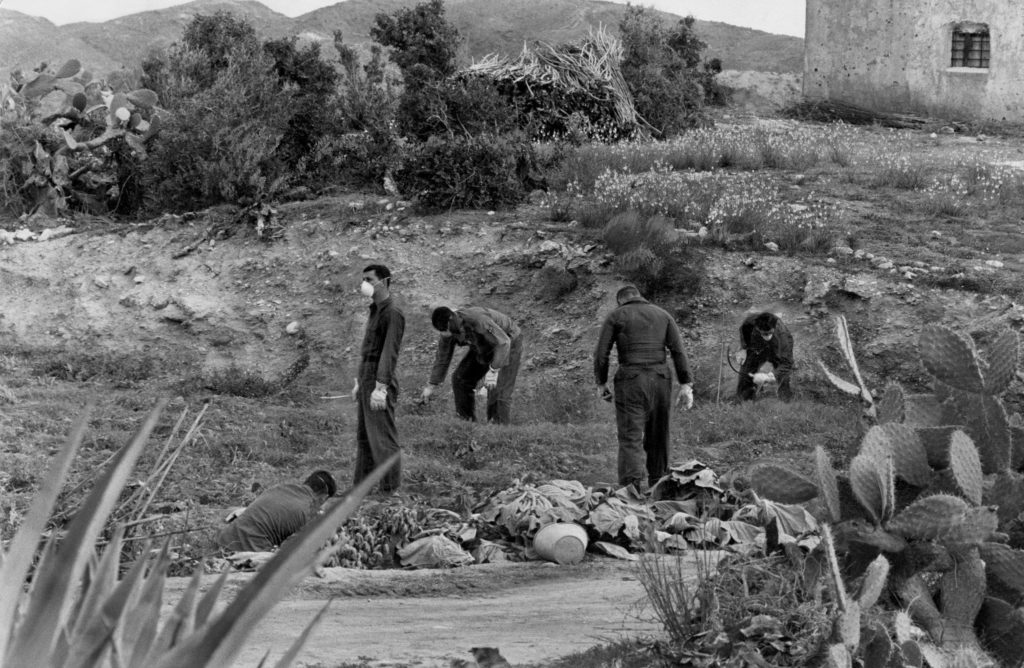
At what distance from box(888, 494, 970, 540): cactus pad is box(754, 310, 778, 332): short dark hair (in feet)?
28.4

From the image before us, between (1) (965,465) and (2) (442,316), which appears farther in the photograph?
(2) (442,316)

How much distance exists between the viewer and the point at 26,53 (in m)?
38.0

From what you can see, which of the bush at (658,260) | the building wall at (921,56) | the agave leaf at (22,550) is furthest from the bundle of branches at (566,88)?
the agave leaf at (22,550)

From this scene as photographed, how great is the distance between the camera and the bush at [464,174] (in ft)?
62.1

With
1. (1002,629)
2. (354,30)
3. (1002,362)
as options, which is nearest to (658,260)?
(1002,362)

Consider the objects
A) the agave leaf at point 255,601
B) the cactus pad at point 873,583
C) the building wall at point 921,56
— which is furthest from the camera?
the building wall at point 921,56

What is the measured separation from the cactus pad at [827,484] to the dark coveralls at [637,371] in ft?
16.1

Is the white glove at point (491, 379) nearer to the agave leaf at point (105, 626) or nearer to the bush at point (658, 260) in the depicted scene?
the bush at point (658, 260)

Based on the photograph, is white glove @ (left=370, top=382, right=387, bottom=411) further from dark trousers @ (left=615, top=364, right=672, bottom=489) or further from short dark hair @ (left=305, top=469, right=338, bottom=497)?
dark trousers @ (left=615, top=364, right=672, bottom=489)

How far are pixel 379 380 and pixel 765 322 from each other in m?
5.27

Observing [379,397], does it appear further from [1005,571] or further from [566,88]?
[566,88]

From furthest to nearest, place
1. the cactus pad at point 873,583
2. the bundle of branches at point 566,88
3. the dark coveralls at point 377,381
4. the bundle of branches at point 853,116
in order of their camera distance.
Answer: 1. the bundle of branches at point 853,116
2. the bundle of branches at point 566,88
3. the dark coveralls at point 377,381
4. the cactus pad at point 873,583

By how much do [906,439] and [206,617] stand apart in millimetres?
4211

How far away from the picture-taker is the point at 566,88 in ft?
76.1
